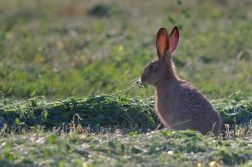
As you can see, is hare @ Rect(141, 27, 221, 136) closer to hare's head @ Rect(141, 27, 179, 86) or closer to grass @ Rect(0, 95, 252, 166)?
hare's head @ Rect(141, 27, 179, 86)

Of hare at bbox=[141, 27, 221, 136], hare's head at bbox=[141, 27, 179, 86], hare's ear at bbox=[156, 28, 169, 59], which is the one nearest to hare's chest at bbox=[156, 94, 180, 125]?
hare at bbox=[141, 27, 221, 136]

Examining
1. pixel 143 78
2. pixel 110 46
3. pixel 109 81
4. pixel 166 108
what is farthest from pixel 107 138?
pixel 110 46

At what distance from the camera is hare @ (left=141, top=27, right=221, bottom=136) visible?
6402 millimetres

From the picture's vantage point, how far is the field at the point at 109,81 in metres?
5.22

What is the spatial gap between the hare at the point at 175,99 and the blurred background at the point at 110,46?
2.05 ft

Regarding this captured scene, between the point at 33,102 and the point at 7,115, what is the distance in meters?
0.38

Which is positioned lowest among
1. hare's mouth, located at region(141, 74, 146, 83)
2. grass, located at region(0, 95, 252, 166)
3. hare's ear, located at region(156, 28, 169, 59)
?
grass, located at region(0, 95, 252, 166)

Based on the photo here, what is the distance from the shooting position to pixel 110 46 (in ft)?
40.3

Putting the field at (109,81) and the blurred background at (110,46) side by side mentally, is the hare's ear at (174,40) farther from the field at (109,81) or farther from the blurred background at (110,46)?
the blurred background at (110,46)

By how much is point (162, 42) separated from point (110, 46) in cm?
507

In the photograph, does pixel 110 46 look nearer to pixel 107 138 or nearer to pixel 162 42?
pixel 162 42

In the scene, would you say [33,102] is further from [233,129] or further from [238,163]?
[238,163]

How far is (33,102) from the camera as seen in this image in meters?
7.08

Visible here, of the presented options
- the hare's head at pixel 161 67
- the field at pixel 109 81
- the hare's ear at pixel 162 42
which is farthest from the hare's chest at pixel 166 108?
the hare's ear at pixel 162 42
